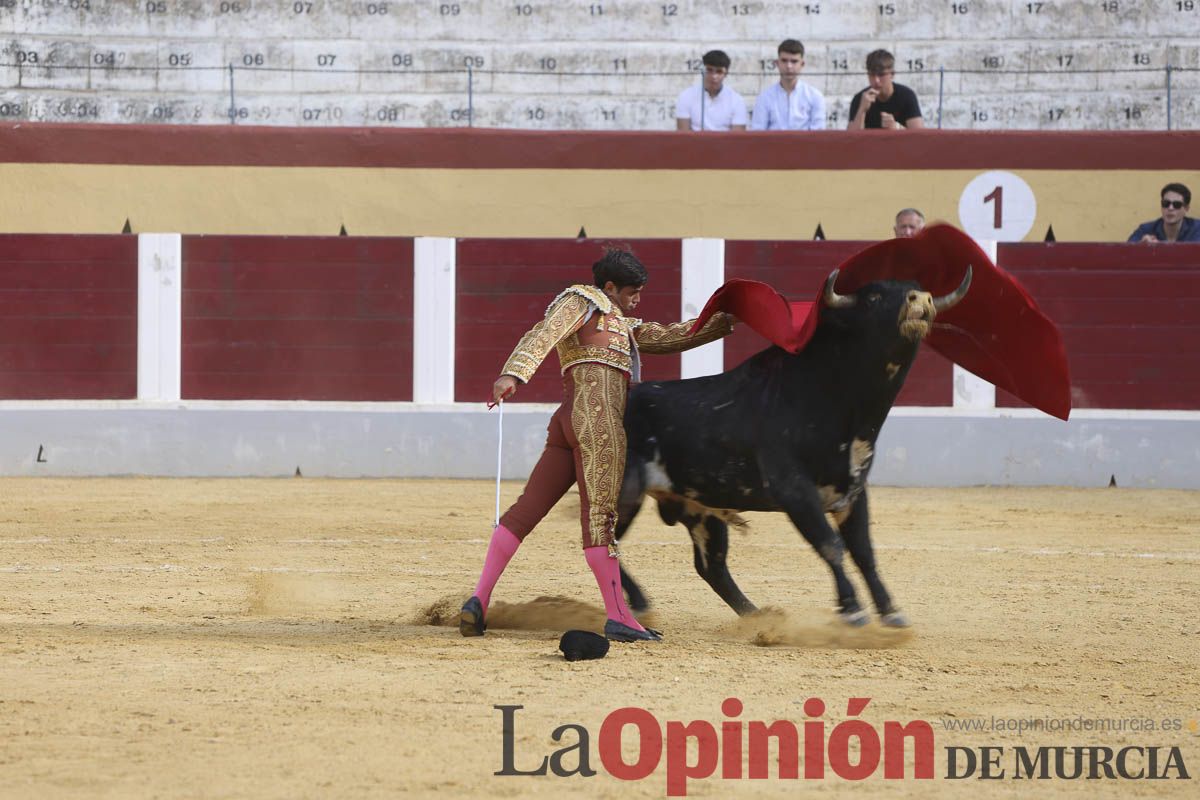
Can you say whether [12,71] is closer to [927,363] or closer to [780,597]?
[927,363]

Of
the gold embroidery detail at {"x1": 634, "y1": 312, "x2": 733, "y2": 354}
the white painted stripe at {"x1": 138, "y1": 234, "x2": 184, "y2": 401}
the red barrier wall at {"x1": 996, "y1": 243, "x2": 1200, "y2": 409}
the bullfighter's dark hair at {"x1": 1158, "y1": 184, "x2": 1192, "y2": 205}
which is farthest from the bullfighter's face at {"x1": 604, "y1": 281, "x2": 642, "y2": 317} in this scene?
the bullfighter's dark hair at {"x1": 1158, "y1": 184, "x2": 1192, "y2": 205}

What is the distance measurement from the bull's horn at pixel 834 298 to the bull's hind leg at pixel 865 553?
0.54 meters

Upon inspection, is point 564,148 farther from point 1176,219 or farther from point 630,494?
point 630,494

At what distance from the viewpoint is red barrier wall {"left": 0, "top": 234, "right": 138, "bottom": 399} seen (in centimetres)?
943

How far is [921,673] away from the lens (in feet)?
13.3

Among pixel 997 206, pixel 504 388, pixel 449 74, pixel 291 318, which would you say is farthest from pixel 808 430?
pixel 449 74

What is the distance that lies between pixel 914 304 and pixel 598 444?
0.94 meters

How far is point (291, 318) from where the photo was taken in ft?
31.2

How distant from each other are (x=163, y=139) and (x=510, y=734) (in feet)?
25.7

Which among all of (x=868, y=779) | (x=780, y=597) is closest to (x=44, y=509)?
(x=780, y=597)

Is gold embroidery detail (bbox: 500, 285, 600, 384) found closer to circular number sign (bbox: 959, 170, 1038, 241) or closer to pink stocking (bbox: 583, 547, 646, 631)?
pink stocking (bbox: 583, 547, 646, 631)

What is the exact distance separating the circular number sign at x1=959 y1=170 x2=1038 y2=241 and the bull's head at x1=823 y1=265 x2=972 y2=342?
5.71 m

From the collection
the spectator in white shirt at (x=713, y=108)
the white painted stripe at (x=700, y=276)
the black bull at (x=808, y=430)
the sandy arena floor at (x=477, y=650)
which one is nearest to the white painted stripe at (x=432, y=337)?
the white painted stripe at (x=700, y=276)

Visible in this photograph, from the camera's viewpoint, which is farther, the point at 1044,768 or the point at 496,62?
the point at 496,62
